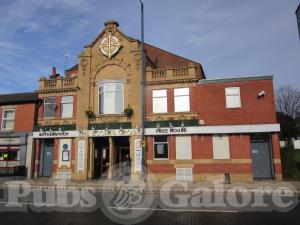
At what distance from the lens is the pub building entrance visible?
21688mm

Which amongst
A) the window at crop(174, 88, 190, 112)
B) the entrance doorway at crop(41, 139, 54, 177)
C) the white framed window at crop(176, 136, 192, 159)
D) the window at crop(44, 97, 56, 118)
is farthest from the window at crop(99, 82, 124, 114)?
the entrance doorway at crop(41, 139, 54, 177)

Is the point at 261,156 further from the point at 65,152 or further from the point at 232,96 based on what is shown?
the point at 65,152

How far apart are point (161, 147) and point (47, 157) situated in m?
10.4

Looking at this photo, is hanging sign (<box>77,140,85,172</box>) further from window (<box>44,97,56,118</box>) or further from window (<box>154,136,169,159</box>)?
window (<box>154,136,169,159</box>)

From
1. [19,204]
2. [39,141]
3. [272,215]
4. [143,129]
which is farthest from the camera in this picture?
[39,141]

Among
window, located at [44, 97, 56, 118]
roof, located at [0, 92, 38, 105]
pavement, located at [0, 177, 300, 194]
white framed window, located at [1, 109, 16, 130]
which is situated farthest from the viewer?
white framed window, located at [1, 109, 16, 130]

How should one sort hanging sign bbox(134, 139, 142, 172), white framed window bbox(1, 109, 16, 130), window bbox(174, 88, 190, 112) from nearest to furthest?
hanging sign bbox(134, 139, 142, 172) < window bbox(174, 88, 190, 112) < white framed window bbox(1, 109, 16, 130)

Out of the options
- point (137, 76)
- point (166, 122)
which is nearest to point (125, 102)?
point (137, 76)

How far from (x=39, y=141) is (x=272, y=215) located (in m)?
20.1

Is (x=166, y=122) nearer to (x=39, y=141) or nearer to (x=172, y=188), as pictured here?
(x=172, y=188)

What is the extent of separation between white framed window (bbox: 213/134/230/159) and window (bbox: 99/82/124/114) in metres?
7.79

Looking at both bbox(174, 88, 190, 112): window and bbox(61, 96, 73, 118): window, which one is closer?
bbox(174, 88, 190, 112): window

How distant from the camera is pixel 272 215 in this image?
958cm

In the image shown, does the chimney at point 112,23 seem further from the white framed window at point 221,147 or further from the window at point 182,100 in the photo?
the white framed window at point 221,147
